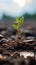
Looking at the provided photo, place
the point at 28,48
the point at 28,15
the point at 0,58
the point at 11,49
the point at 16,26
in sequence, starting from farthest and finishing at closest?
the point at 28,15 → the point at 16,26 → the point at 28,48 → the point at 11,49 → the point at 0,58

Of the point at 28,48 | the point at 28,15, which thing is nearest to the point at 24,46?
the point at 28,48

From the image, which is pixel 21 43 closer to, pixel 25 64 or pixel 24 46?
pixel 24 46

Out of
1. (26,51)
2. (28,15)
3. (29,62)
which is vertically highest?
(29,62)

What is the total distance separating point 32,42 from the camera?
3381 millimetres

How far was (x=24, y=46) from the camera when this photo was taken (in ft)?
10.8

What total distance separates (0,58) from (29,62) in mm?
315

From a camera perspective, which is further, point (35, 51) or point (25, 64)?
Result: point (35, 51)

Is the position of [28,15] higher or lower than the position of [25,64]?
lower

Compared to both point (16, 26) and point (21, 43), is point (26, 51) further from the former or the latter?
point (16, 26)

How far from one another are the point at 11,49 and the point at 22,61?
782mm

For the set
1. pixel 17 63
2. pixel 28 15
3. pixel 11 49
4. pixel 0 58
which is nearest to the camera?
pixel 17 63

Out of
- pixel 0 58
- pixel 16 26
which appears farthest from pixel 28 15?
pixel 0 58

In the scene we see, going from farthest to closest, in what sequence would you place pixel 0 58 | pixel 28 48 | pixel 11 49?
1. pixel 28 48
2. pixel 11 49
3. pixel 0 58

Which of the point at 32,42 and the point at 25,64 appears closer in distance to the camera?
the point at 25,64
